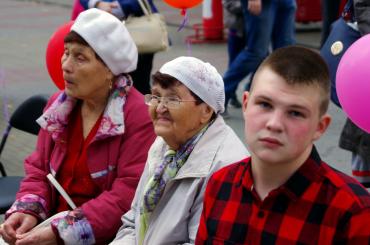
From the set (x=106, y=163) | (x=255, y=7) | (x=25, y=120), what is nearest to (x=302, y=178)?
(x=106, y=163)

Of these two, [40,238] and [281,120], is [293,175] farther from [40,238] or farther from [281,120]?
[40,238]

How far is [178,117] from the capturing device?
287 centimetres

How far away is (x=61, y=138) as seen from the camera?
3455 millimetres

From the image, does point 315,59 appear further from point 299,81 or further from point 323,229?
point 323,229

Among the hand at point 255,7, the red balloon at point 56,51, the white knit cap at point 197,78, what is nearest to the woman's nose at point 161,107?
the white knit cap at point 197,78

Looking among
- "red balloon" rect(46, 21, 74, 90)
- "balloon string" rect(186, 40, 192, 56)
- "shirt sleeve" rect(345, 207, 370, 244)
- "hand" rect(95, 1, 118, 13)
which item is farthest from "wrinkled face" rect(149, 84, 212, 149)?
"balloon string" rect(186, 40, 192, 56)

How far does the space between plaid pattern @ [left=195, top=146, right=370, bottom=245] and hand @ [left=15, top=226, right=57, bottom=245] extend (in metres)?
1.24

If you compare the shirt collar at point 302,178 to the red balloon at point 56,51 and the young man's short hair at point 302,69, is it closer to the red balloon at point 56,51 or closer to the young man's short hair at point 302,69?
the young man's short hair at point 302,69

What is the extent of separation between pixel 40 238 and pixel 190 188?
2.72ft

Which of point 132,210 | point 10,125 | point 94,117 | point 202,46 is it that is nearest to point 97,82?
point 94,117

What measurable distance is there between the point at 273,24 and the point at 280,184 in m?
4.79

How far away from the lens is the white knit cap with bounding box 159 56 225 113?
288 centimetres

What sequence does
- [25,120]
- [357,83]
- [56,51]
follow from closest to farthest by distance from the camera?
[357,83] → [56,51] → [25,120]

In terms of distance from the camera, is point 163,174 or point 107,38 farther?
→ point 107,38
